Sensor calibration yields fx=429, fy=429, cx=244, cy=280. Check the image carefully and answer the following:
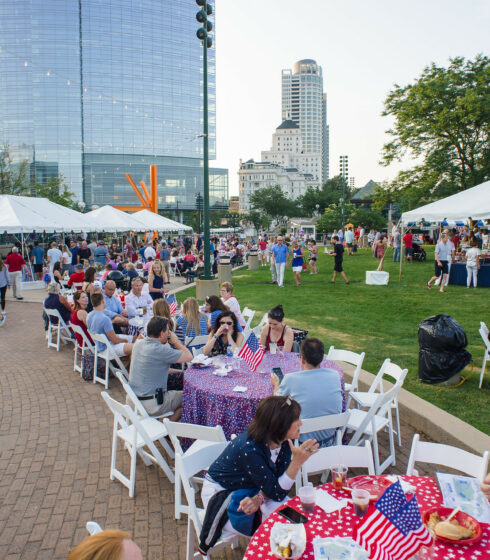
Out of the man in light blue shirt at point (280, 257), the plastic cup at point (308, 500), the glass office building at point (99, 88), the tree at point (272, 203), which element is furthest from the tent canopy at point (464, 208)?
the tree at point (272, 203)

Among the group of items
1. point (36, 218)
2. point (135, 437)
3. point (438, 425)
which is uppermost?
point (36, 218)

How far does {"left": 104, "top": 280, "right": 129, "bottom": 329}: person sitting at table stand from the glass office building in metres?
48.6

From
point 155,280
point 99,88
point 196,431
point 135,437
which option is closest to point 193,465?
point 196,431

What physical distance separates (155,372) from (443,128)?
2421 centimetres

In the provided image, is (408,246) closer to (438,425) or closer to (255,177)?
(438,425)

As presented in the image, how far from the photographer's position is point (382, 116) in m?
26.7

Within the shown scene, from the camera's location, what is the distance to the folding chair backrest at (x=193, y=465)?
2895 millimetres

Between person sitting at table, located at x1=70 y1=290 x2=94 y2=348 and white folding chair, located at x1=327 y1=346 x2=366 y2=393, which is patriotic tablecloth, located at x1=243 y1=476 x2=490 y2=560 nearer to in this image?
white folding chair, located at x1=327 y1=346 x2=366 y2=393

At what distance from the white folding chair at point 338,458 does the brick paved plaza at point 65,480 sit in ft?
3.20

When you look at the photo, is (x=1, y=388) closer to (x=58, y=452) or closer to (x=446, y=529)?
(x=58, y=452)

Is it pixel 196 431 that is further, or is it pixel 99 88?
pixel 99 88

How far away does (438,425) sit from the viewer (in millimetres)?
4738

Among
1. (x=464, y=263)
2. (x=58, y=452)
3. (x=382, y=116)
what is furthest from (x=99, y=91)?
(x=58, y=452)

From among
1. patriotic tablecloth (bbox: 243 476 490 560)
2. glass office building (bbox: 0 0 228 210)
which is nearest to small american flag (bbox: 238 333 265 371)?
patriotic tablecloth (bbox: 243 476 490 560)
